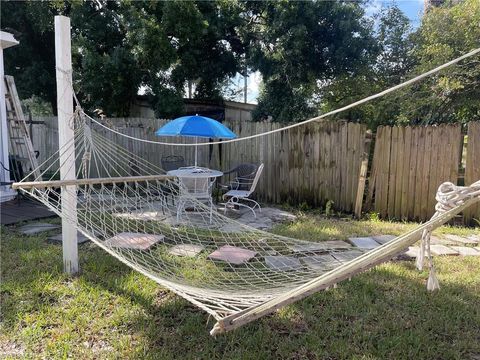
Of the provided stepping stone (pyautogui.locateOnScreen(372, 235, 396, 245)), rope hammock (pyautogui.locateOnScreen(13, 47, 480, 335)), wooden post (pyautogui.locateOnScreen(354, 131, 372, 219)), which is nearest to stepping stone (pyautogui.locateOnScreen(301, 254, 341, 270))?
rope hammock (pyautogui.locateOnScreen(13, 47, 480, 335))

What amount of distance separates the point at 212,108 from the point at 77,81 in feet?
12.1

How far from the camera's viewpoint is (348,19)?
28.1 ft

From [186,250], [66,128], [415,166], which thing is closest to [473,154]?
[415,166]

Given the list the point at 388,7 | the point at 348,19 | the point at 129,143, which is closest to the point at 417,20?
the point at 388,7

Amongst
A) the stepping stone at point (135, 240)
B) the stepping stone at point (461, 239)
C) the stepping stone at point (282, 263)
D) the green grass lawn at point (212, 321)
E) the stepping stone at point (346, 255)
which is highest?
the stepping stone at point (135, 240)

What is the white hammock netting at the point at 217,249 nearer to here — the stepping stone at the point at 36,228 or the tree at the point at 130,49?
the stepping stone at the point at 36,228

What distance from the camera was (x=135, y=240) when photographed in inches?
141

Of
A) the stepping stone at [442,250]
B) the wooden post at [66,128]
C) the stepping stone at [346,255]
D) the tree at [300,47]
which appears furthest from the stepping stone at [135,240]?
the tree at [300,47]

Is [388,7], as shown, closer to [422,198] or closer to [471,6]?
[471,6]

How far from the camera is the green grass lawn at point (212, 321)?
2154mm

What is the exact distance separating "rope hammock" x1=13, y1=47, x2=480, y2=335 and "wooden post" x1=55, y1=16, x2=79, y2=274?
18 mm

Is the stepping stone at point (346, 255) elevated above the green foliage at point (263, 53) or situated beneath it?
situated beneath

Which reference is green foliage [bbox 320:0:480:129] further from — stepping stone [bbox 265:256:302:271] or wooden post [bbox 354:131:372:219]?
stepping stone [bbox 265:256:302:271]

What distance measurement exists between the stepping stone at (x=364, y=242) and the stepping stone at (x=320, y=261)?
572mm
